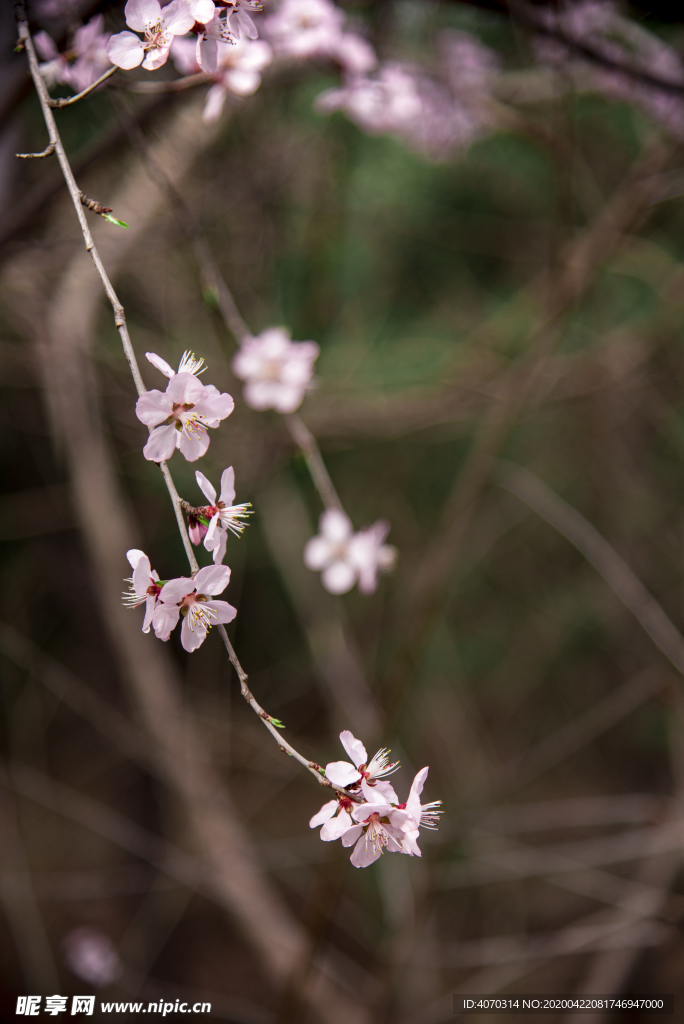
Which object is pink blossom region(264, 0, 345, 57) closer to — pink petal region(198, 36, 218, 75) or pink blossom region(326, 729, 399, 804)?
pink petal region(198, 36, 218, 75)

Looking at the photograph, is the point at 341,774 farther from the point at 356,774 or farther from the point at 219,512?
the point at 219,512

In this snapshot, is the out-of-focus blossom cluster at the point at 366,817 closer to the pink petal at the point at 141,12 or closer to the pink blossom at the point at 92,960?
the pink petal at the point at 141,12

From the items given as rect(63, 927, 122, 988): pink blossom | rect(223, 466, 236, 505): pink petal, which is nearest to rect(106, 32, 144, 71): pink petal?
rect(223, 466, 236, 505): pink petal

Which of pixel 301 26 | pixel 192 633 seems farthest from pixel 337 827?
pixel 301 26

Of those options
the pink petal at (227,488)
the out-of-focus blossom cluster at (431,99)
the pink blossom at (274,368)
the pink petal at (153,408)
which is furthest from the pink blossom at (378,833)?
the out-of-focus blossom cluster at (431,99)

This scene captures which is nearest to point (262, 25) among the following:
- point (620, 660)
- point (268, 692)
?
point (268, 692)

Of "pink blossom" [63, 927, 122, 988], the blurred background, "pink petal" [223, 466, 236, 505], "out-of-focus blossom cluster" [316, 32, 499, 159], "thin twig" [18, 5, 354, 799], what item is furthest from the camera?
"pink blossom" [63, 927, 122, 988]

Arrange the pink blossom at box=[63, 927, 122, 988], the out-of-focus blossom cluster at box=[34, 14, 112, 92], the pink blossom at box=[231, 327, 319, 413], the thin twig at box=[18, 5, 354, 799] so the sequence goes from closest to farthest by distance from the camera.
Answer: the thin twig at box=[18, 5, 354, 799], the out-of-focus blossom cluster at box=[34, 14, 112, 92], the pink blossom at box=[231, 327, 319, 413], the pink blossom at box=[63, 927, 122, 988]
